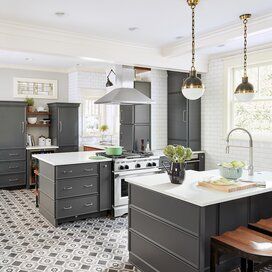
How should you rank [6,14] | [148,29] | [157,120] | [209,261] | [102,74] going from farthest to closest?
[102,74]
[157,120]
[148,29]
[6,14]
[209,261]

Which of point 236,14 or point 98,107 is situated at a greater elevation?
point 236,14

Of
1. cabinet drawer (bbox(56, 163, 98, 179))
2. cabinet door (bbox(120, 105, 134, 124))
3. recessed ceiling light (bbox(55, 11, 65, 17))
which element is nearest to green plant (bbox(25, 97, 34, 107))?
cabinet door (bbox(120, 105, 134, 124))

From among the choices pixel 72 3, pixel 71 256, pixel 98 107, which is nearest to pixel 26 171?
pixel 98 107

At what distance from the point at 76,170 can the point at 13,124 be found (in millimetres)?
3114

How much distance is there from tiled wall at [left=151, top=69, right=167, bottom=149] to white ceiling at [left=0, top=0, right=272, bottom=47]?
2173 mm

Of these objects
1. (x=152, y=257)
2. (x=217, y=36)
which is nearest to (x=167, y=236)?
(x=152, y=257)

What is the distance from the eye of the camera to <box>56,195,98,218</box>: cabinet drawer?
15.5ft

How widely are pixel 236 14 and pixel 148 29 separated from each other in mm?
1277

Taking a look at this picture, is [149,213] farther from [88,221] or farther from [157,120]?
[157,120]

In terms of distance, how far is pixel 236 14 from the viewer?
4098mm

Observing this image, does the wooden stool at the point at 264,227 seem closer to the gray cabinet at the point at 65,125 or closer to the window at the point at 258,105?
the window at the point at 258,105

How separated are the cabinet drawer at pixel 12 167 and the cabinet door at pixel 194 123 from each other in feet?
12.6

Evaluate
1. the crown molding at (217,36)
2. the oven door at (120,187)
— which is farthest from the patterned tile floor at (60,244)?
the crown molding at (217,36)

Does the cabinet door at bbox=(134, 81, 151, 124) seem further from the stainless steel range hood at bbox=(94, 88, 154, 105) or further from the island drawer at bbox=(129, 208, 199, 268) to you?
the island drawer at bbox=(129, 208, 199, 268)
